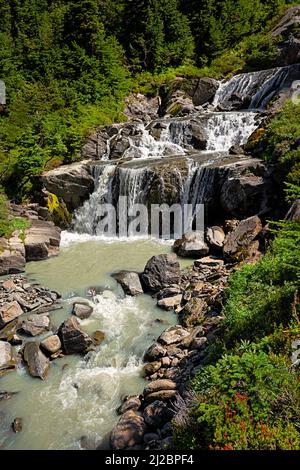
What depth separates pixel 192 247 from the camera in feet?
41.0

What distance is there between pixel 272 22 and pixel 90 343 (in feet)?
116

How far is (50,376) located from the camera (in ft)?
24.1

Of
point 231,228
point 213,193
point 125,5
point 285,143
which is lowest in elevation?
point 231,228

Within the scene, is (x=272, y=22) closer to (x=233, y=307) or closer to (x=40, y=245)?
(x=40, y=245)

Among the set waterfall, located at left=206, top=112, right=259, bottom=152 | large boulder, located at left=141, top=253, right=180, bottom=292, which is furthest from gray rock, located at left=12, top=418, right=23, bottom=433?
waterfall, located at left=206, top=112, right=259, bottom=152

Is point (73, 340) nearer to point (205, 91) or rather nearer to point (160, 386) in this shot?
point (160, 386)

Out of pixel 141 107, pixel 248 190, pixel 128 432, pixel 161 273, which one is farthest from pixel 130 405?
pixel 141 107

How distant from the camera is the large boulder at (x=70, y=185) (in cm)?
1716

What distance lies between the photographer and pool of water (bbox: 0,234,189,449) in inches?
237

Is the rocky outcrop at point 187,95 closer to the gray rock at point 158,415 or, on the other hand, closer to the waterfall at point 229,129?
the waterfall at point 229,129

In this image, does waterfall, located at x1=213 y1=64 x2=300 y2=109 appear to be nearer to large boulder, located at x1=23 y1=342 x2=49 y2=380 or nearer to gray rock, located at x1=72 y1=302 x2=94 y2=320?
gray rock, located at x1=72 y1=302 x2=94 y2=320

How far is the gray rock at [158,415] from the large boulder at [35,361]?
275 centimetres
